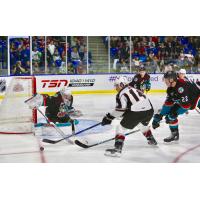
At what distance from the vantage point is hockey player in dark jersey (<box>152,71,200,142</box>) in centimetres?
405

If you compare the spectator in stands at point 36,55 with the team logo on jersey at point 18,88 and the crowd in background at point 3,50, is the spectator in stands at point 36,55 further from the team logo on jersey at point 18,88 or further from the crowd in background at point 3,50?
the team logo on jersey at point 18,88

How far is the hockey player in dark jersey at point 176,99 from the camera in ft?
13.3

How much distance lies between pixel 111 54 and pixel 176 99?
20.0 feet

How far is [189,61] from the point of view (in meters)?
9.73

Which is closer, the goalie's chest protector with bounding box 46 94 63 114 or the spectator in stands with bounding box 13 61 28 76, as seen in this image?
the goalie's chest protector with bounding box 46 94 63 114

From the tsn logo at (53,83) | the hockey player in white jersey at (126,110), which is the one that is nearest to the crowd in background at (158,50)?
the tsn logo at (53,83)

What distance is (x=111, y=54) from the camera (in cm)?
1009

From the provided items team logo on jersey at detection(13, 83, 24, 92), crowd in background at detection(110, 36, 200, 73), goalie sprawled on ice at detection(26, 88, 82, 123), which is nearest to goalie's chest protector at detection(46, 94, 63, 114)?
goalie sprawled on ice at detection(26, 88, 82, 123)

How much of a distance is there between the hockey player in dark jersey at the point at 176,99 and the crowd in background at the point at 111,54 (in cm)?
437

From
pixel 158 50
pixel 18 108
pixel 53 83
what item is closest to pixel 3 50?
pixel 53 83

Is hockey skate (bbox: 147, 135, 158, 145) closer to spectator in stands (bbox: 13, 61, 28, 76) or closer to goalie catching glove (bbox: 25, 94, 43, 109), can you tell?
goalie catching glove (bbox: 25, 94, 43, 109)

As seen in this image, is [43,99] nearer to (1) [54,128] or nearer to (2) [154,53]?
(1) [54,128]

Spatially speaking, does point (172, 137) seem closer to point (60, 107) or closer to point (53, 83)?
point (60, 107)

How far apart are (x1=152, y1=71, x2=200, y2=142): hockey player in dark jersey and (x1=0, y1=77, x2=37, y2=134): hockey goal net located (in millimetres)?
1472
